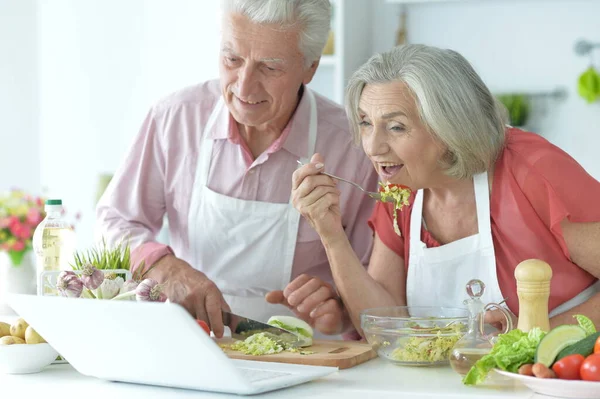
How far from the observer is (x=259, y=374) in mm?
1607

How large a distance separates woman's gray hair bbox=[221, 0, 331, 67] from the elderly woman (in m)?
0.28

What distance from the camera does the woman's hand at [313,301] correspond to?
210cm

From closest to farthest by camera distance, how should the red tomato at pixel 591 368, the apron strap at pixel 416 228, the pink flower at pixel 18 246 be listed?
the red tomato at pixel 591 368
the apron strap at pixel 416 228
the pink flower at pixel 18 246

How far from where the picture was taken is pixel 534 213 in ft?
6.53

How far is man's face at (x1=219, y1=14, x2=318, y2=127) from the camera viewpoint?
2244 millimetres

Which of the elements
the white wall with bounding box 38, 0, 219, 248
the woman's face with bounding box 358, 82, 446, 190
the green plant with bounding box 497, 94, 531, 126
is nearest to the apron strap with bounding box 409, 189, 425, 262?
the woman's face with bounding box 358, 82, 446, 190

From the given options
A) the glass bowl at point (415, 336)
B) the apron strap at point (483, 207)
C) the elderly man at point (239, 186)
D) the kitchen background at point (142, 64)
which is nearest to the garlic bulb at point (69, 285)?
the glass bowl at point (415, 336)

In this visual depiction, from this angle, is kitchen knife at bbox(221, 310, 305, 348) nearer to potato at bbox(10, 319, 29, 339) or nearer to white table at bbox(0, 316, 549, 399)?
white table at bbox(0, 316, 549, 399)

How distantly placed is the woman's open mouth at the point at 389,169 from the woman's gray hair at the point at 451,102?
0.34ft

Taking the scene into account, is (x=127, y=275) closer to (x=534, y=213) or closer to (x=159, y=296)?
(x=159, y=296)

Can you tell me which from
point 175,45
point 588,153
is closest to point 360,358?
point 588,153

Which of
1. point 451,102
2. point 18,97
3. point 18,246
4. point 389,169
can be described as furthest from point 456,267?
point 18,97

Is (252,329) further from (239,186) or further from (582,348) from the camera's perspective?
(582,348)

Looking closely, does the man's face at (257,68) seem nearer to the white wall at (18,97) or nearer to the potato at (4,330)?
the potato at (4,330)
